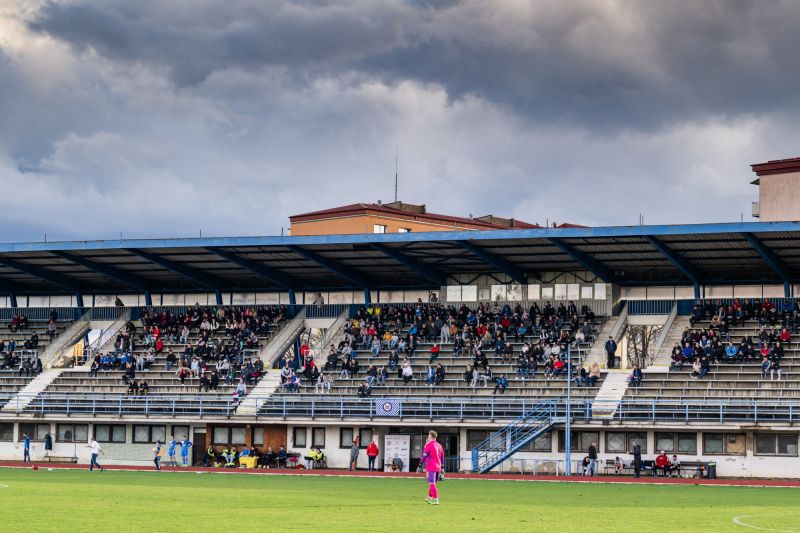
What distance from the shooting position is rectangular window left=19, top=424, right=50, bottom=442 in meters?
58.1

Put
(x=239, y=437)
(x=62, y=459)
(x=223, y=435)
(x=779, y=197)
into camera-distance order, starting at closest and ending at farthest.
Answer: (x=239, y=437) < (x=223, y=435) < (x=62, y=459) < (x=779, y=197)

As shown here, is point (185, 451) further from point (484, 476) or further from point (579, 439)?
point (579, 439)

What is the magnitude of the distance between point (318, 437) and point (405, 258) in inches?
413

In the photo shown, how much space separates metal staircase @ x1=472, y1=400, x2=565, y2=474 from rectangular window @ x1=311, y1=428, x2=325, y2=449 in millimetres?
7274

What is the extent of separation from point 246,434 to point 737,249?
2283 cm

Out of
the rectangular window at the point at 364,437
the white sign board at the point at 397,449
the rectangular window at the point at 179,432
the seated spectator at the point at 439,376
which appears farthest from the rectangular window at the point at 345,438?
the rectangular window at the point at 179,432

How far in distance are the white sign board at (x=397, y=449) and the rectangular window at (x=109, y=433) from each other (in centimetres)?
1259

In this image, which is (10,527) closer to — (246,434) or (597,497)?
(597,497)

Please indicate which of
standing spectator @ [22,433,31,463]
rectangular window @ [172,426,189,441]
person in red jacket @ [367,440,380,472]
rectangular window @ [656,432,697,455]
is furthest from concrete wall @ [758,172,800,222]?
standing spectator @ [22,433,31,463]

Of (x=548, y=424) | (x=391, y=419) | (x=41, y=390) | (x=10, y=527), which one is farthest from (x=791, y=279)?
(x=10, y=527)

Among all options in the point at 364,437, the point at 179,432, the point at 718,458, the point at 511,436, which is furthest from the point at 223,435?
the point at 718,458

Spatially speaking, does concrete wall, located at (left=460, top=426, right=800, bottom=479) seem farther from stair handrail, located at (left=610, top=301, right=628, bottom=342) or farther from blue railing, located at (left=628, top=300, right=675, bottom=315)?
blue railing, located at (left=628, top=300, right=675, bottom=315)

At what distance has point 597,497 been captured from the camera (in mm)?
32250

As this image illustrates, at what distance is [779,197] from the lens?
64875 millimetres
